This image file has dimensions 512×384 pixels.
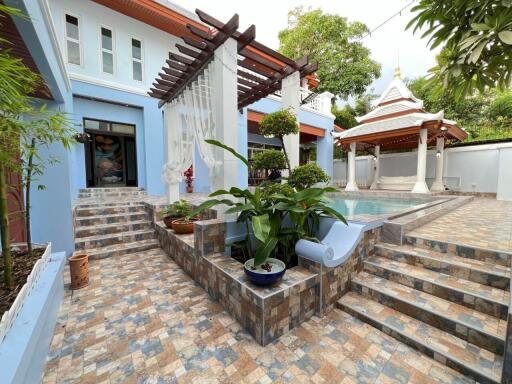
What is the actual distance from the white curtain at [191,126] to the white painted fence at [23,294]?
2033 millimetres

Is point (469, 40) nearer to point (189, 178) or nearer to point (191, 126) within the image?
point (191, 126)

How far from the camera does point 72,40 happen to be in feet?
18.7

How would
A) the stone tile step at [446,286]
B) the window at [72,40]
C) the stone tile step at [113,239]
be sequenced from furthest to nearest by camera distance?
the window at [72,40]
the stone tile step at [113,239]
the stone tile step at [446,286]

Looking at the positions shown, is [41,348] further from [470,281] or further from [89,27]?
[89,27]

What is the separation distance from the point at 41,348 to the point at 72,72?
6.54 meters

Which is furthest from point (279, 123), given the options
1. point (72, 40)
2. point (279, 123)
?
point (72, 40)

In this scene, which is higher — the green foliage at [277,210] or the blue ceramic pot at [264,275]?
the green foliage at [277,210]

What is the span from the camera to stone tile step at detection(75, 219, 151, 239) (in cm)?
405

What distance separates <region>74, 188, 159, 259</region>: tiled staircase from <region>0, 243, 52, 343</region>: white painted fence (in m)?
1.33

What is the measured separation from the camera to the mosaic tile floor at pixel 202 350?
158 cm

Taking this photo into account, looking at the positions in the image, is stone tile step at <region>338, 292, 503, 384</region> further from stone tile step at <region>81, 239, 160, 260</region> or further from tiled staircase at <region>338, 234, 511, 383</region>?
stone tile step at <region>81, 239, 160, 260</region>

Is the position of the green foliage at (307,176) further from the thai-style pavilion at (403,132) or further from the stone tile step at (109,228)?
the thai-style pavilion at (403,132)

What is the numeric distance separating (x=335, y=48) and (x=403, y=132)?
294 inches

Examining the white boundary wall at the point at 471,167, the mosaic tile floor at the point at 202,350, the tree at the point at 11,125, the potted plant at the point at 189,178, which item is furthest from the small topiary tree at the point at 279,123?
the white boundary wall at the point at 471,167
